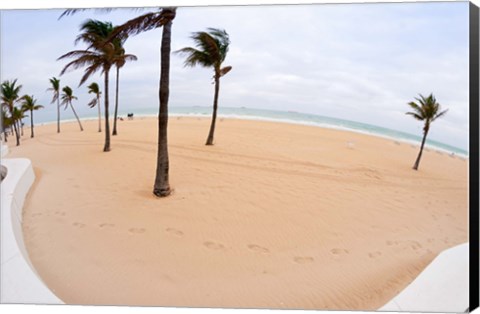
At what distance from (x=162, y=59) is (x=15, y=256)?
8.21 ft

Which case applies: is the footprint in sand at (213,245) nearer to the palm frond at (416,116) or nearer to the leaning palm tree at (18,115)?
the leaning palm tree at (18,115)

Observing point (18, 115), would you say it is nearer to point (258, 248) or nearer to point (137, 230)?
point (137, 230)

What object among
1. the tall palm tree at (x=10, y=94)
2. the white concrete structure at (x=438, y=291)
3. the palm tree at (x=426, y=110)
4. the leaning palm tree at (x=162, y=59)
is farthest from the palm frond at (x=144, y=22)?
the white concrete structure at (x=438, y=291)

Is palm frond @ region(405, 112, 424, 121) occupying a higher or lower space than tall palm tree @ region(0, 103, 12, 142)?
higher

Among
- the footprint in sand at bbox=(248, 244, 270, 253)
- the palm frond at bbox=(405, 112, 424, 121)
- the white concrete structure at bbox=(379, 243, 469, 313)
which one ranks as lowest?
the white concrete structure at bbox=(379, 243, 469, 313)

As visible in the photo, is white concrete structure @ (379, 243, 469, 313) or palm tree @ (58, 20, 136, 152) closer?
white concrete structure @ (379, 243, 469, 313)

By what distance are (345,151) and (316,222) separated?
3617 mm

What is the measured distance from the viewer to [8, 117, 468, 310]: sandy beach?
194 centimetres

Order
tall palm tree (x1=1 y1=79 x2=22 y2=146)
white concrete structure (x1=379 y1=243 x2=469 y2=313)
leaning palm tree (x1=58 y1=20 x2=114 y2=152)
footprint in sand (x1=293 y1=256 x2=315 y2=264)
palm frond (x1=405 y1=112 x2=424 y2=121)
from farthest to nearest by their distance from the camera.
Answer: palm frond (x1=405 y1=112 x2=424 y2=121), leaning palm tree (x1=58 y1=20 x2=114 y2=152), tall palm tree (x1=1 y1=79 x2=22 y2=146), footprint in sand (x1=293 y1=256 x2=315 y2=264), white concrete structure (x1=379 y1=243 x2=469 y2=313)

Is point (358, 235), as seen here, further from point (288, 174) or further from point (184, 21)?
point (184, 21)

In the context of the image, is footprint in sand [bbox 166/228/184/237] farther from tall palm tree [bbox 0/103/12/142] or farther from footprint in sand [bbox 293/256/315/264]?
tall palm tree [bbox 0/103/12/142]

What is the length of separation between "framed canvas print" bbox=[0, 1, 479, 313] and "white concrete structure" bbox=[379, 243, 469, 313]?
0.04ft

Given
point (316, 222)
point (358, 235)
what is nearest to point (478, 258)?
point (358, 235)

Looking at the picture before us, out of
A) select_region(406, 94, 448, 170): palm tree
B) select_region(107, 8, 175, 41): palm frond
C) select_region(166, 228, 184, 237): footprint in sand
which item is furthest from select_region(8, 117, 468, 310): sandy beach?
select_region(107, 8, 175, 41): palm frond
